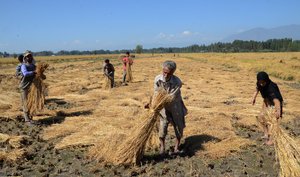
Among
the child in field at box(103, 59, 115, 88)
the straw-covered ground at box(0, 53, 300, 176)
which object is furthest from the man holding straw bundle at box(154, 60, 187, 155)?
the child in field at box(103, 59, 115, 88)

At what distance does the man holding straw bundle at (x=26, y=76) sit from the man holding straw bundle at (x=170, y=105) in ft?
12.9

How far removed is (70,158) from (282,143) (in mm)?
3483

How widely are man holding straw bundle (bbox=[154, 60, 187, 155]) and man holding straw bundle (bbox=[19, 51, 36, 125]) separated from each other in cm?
392

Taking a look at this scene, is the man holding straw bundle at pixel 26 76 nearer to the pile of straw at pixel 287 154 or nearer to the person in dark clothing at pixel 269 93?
the person in dark clothing at pixel 269 93

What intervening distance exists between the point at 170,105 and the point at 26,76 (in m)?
4.15

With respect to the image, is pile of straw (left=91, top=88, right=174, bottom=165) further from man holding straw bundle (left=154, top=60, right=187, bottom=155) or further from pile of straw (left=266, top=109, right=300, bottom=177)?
pile of straw (left=266, top=109, right=300, bottom=177)

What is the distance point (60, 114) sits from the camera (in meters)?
10.1

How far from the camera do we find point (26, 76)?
872 centimetres

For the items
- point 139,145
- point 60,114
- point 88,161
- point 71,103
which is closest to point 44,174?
point 88,161

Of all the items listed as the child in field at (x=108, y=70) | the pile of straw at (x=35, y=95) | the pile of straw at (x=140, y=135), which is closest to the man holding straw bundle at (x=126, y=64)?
the child in field at (x=108, y=70)

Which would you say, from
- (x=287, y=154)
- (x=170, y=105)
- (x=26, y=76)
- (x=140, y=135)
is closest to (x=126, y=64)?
(x=26, y=76)

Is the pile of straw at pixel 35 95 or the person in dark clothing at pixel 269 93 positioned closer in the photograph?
the person in dark clothing at pixel 269 93

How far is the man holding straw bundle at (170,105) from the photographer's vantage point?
5.85 meters

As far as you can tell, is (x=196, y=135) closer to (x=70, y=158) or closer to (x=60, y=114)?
(x=70, y=158)
